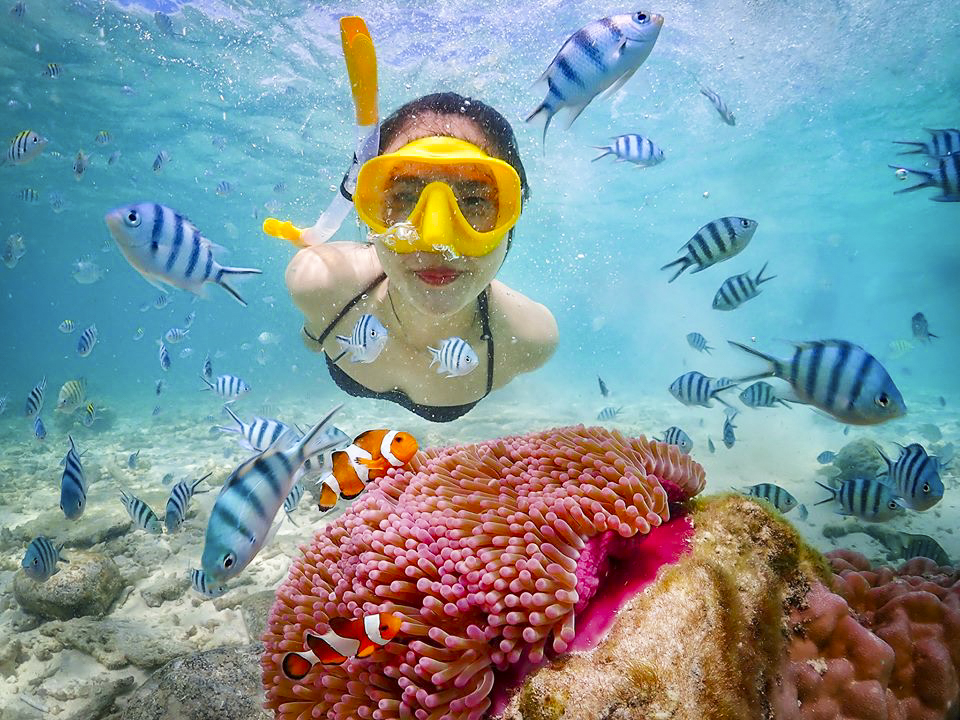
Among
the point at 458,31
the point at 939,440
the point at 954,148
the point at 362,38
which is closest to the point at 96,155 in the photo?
the point at 458,31

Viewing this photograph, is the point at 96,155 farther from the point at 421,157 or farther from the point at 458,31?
the point at 421,157

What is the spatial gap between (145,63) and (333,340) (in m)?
18.2

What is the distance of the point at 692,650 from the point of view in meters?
1.40

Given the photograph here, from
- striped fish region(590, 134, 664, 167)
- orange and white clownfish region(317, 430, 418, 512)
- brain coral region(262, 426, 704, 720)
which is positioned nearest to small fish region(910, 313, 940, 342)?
striped fish region(590, 134, 664, 167)

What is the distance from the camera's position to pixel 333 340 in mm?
4621

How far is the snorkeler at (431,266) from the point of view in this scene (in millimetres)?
2893

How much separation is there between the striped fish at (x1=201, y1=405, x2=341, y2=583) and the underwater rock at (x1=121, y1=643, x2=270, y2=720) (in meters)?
1.30

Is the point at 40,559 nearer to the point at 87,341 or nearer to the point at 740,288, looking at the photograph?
the point at 87,341

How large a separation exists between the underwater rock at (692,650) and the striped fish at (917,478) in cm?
328

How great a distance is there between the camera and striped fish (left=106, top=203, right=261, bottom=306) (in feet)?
8.86

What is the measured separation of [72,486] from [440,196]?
4126 mm

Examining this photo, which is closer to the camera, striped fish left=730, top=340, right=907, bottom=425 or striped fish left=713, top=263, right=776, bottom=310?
striped fish left=730, top=340, right=907, bottom=425

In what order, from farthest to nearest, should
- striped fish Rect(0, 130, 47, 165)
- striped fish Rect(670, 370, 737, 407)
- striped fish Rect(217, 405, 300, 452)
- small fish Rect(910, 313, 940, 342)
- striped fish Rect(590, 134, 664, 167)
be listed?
small fish Rect(910, 313, 940, 342)
striped fish Rect(0, 130, 47, 165)
striped fish Rect(670, 370, 737, 407)
striped fish Rect(590, 134, 664, 167)
striped fish Rect(217, 405, 300, 452)

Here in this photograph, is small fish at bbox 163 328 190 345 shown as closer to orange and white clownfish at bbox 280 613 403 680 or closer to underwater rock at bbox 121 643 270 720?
underwater rock at bbox 121 643 270 720
